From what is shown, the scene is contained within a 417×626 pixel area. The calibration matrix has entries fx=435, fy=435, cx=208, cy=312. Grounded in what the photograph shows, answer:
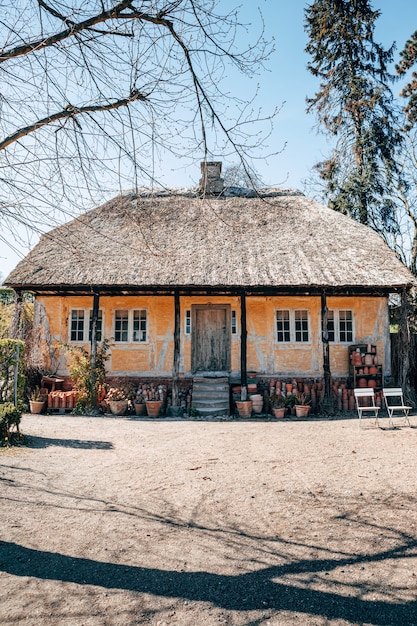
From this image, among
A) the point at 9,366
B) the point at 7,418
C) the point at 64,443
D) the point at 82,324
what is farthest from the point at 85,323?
the point at 7,418

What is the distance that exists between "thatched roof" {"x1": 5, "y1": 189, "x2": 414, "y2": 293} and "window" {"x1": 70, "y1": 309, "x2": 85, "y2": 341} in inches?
36.1

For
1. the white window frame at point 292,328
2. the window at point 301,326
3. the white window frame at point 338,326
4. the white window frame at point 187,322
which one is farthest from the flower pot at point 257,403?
the white window frame at point 338,326

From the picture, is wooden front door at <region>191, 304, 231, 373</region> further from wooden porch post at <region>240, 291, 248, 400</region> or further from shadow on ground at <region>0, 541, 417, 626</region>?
shadow on ground at <region>0, 541, 417, 626</region>

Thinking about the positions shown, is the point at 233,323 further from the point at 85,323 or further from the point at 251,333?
the point at 85,323

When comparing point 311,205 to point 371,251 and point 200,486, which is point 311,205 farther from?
point 200,486

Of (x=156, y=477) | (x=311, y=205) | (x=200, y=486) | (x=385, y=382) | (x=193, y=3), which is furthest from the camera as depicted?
(x=311, y=205)

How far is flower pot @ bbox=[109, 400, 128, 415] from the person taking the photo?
1075cm

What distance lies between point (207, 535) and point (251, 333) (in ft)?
29.7

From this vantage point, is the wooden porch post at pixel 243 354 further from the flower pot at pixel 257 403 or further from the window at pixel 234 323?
the window at pixel 234 323

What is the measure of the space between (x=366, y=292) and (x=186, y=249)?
5201 mm

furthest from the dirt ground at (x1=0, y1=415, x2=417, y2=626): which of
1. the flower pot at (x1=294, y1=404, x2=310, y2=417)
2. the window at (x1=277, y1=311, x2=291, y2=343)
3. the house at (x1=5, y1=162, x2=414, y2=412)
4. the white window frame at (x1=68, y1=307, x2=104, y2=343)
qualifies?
the white window frame at (x1=68, y1=307, x2=104, y2=343)

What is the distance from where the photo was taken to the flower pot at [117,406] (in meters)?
10.8

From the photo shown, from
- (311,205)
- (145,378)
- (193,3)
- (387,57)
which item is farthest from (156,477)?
(387,57)

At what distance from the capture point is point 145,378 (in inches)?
493
